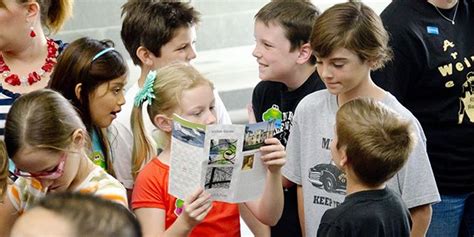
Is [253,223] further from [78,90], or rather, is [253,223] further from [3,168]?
[3,168]

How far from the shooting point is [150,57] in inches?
151

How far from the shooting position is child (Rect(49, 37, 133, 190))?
323cm

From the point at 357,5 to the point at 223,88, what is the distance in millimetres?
2813

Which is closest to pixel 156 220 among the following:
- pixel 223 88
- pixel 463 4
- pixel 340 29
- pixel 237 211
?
pixel 237 211

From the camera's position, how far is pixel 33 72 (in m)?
3.39

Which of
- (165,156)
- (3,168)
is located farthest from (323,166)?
(3,168)

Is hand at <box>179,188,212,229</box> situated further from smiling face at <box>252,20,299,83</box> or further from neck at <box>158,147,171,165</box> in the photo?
smiling face at <box>252,20,299,83</box>

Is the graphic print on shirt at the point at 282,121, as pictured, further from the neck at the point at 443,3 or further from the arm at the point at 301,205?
the neck at the point at 443,3

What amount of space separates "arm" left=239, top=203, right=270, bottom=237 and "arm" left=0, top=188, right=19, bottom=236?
77 centimetres

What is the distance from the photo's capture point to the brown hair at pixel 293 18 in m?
3.66

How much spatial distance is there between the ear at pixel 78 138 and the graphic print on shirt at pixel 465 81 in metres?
1.42

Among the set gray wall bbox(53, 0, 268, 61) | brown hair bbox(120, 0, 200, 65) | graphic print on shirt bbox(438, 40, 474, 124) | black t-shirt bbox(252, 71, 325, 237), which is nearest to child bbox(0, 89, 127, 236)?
black t-shirt bbox(252, 71, 325, 237)

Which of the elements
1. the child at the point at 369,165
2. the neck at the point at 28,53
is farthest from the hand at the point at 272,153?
the neck at the point at 28,53

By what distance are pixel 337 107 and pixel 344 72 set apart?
0.49 feet
